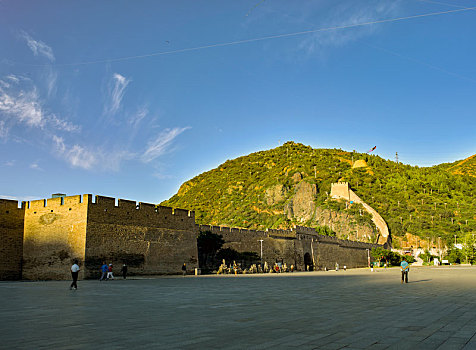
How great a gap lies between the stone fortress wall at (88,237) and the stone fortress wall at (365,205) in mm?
54337

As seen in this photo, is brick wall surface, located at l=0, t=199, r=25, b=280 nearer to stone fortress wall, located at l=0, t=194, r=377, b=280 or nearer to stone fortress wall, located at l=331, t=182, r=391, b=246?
stone fortress wall, located at l=0, t=194, r=377, b=280

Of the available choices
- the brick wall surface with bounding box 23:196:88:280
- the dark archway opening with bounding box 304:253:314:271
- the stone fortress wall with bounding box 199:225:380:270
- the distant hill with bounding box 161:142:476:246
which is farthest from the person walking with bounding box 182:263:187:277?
the distant hill with bounding box 161:142:476:246

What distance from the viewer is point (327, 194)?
90.7 metres

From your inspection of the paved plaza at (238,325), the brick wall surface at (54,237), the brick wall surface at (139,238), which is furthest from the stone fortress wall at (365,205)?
the paved plaza at (238,325)

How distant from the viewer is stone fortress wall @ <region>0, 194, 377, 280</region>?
24578 millimetres

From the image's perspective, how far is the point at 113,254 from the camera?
1009 inches

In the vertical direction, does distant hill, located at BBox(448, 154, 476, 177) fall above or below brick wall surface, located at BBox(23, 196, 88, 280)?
above

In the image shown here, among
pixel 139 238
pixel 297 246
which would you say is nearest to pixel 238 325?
pixel 139 238

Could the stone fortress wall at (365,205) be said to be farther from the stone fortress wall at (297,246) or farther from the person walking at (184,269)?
the person walking at (184,269)

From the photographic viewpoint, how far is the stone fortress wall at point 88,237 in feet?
80.6

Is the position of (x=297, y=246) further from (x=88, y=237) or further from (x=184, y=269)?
(x=88, y=237)

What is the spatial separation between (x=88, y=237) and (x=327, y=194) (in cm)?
7239

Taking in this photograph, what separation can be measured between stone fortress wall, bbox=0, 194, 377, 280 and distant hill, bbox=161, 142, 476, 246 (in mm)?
50203

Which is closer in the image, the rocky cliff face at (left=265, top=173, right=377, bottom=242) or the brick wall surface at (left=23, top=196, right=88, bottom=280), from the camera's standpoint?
the brick wall surface at (left=23, top=196, right=88, bottom=280)
